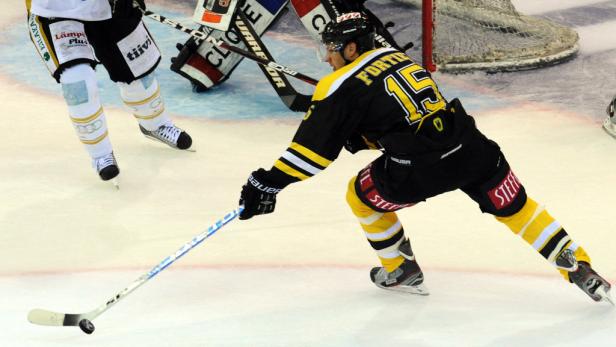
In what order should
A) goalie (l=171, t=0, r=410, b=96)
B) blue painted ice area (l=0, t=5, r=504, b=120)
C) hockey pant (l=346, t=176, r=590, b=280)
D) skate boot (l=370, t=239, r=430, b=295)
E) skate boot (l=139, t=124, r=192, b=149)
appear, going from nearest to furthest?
hockey pant (l=346, t=176, r=590, b=280)
skate boot (l=370, t=239, r=430, b=295)
skate boot (l=139, t=124, r=192, b=149)
blue painted ice area (l=0, t=5, r=504, b=120)
goalie (l=171, t=0, r=410, b=96)

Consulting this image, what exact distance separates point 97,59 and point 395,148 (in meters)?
1.64

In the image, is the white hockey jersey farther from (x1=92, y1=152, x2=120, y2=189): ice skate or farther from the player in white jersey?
(x1=92, y1=152, x2=120, y2=189): ice skate

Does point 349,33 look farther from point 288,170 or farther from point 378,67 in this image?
point 288,170

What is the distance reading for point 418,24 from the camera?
5602mm

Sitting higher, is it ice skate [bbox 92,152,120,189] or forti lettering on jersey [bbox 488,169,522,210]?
forti lettering on jersey [bbox 488,169,522,210]

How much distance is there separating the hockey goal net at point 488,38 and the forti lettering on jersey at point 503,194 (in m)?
2.23

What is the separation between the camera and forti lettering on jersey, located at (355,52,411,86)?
8.49ft

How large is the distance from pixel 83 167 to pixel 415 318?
5.63 feet

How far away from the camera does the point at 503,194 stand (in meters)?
2.73

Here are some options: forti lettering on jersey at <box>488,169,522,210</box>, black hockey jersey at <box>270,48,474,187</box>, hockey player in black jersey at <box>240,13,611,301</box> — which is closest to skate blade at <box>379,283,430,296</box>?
hockey player in black jersey at <box>240,13,611,301</box>

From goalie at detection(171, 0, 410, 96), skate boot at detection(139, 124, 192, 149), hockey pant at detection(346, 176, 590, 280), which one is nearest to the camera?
hockey pant at detection(346, 176, 590, 280)

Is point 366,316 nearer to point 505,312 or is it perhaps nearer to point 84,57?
point 505,312

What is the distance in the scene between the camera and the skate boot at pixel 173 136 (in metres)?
4.11

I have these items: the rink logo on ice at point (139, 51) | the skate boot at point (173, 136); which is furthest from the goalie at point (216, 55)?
the rink logo on ice at point (139, 51)
